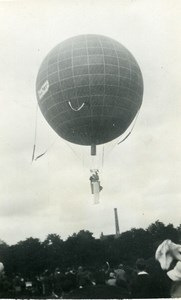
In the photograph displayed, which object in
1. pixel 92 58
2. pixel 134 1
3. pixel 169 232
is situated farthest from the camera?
pixel 169 232

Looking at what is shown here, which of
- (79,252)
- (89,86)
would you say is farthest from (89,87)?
(79,252)

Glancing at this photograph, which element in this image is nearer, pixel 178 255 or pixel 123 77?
pixel 178 255

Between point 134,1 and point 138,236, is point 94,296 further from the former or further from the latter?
point 138,236

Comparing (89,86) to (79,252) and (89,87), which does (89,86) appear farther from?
(79,252)

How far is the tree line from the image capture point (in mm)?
62656

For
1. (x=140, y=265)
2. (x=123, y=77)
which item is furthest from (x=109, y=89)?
(x=140, y=265)

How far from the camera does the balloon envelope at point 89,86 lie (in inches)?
692

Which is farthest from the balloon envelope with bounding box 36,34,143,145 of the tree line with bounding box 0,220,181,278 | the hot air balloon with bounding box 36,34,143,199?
the tree line with bounding box 0,220,181,278

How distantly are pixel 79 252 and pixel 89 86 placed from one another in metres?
52.2

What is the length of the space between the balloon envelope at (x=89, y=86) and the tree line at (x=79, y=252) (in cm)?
4446

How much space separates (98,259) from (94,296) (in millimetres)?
60762

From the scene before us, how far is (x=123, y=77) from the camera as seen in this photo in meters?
18.0

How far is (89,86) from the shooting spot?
1761cm

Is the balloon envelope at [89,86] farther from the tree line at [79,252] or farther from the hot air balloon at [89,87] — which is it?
the tree line at [79,252]
